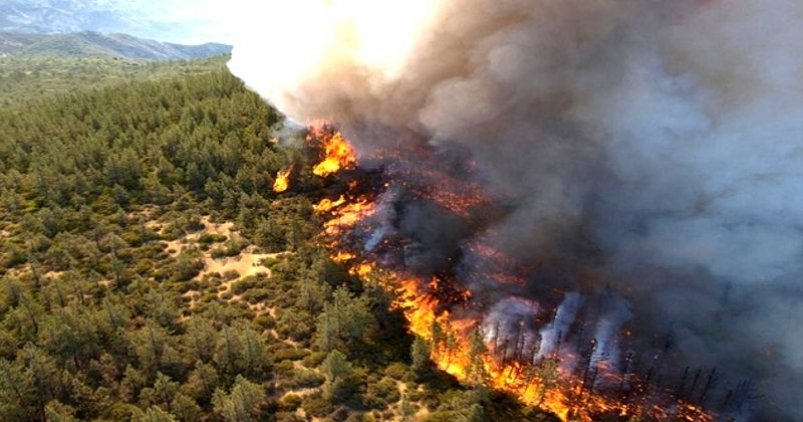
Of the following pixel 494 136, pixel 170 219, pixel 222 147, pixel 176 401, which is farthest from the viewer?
pixel 222 147

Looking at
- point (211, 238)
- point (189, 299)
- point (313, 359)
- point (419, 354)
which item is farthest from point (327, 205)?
point (419, 354)

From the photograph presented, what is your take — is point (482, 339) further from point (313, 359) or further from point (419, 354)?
point (313, 359)

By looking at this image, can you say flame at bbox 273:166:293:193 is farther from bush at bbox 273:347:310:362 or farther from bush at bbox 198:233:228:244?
bush at bbox 273:347:310:362

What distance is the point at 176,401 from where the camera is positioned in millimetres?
39812

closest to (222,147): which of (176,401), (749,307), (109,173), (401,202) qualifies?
(109,173)

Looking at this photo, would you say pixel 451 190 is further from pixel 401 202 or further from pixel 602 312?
pixel 602 312

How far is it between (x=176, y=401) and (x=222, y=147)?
176 ft

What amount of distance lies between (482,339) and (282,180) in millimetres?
45776

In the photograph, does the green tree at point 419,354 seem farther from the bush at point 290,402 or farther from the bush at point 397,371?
the bush at point 290,402

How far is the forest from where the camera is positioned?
41719 mm

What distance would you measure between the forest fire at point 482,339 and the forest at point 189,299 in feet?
6.68

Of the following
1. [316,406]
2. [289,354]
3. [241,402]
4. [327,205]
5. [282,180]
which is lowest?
[241,402]

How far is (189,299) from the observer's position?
5556 cm

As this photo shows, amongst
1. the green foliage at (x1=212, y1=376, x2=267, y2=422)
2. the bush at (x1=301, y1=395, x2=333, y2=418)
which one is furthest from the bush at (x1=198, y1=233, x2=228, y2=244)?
the bush at (x1=301, y1=395, x2=333, y2=418)
